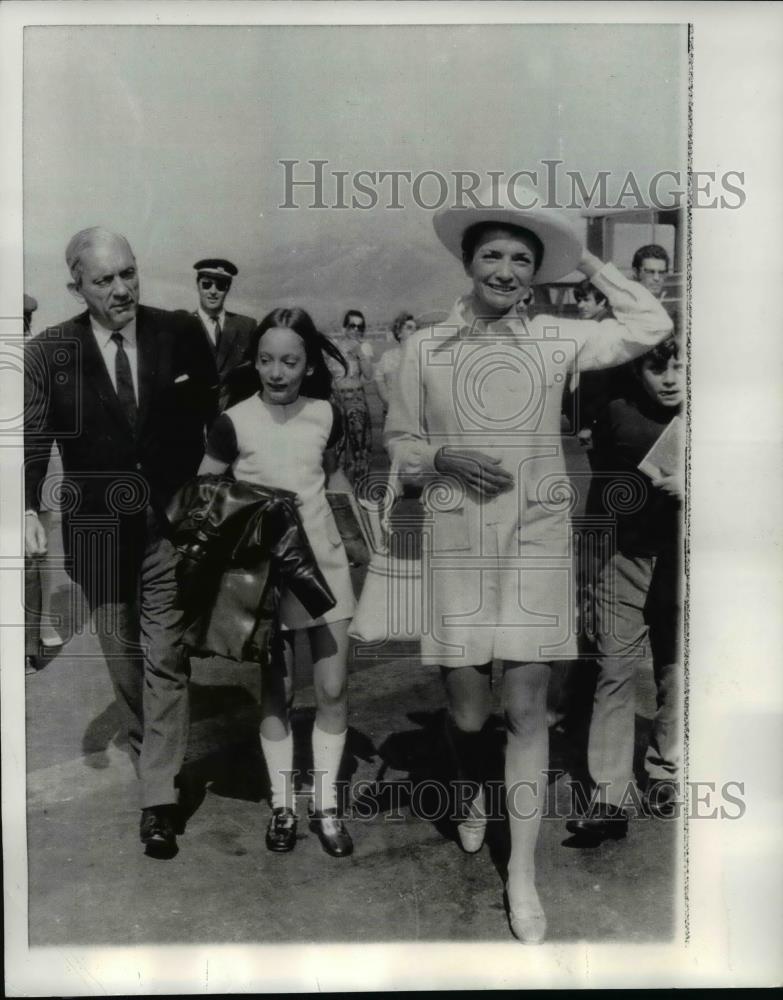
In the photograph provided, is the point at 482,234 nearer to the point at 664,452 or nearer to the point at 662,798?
the point at 664,452

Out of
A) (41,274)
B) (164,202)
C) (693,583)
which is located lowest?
(693,583)

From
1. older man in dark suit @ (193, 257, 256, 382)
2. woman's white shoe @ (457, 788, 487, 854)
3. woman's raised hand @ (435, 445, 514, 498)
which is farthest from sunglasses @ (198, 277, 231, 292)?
woman's white shoe @ (457, 788, 487, 854)

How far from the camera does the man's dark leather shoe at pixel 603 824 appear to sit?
384 cm

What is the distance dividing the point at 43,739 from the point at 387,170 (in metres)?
2.22

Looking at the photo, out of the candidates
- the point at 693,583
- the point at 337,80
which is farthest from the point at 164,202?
the point at 693,583

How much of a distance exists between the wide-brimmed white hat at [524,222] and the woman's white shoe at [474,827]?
1.75 metres

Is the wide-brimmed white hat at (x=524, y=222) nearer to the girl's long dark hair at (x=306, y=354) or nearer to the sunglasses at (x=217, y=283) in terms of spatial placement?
the girl's long dark hair at (x=306, y=354)

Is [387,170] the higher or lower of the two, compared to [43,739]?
higher

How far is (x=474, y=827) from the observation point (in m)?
3.81

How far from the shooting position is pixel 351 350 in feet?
12.1

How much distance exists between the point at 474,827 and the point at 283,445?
1433 mm

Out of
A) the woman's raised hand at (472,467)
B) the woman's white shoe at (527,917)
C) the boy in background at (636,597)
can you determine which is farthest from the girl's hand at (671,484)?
the woman's white shoe at (527,917)

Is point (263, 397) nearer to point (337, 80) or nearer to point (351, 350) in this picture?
point (351, 350)

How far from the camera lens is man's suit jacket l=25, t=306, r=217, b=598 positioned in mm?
3729
